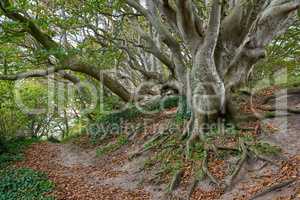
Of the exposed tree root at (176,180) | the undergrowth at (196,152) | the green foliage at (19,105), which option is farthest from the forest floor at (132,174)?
the green foliage at (19,105)

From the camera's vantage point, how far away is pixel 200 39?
27.5ft

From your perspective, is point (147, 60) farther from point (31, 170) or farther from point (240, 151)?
point (240, 151)

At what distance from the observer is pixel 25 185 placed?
9273mm

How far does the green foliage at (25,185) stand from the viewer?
28.6ft

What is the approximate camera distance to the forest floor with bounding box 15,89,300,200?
6527 millimetres

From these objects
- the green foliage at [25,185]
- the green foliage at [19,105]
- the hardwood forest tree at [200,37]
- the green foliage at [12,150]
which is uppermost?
the hardwood forest tree at [200,37]

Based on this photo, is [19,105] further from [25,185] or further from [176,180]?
[176,180]

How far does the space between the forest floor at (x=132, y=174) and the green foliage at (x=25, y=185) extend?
0.32m

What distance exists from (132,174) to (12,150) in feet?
20.8

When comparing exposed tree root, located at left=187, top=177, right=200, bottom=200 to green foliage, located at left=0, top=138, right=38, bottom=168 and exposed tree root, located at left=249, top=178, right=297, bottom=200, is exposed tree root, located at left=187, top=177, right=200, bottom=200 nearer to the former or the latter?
exposed tree root, located at left=249, top=178, right=297, bottom=200

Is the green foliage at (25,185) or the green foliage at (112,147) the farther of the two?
the green foliage at (112,147)

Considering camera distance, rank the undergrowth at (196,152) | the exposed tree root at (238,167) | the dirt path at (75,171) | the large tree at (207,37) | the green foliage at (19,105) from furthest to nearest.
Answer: the green foliage at (19,105), the dirt path at (75,171), the large tree at (207,37), the undergrowth at (196,152), the exposed tree root at (238,167)

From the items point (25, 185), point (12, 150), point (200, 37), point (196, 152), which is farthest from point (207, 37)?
point (12, 150)

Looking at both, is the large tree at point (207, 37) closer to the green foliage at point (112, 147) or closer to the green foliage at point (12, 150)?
the green foliage at point (112, 147)
